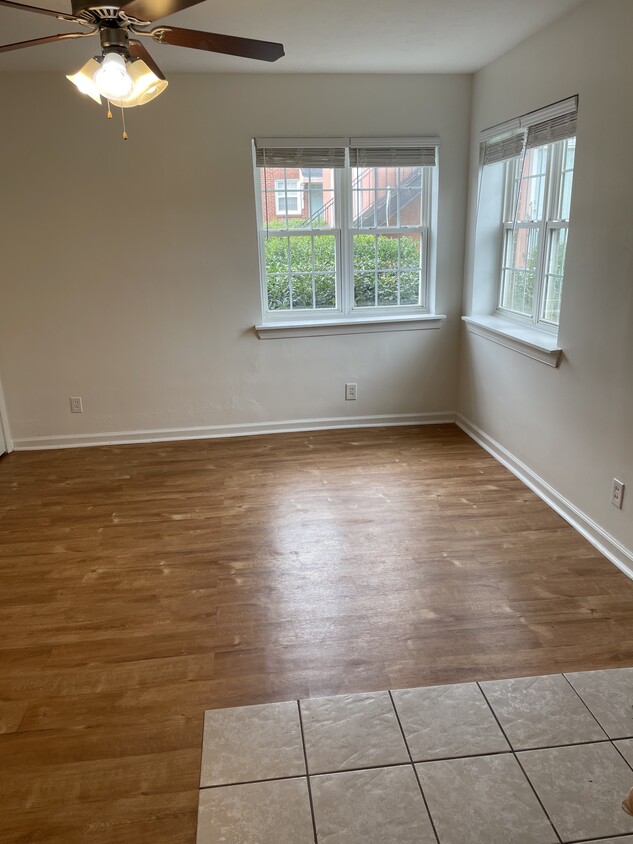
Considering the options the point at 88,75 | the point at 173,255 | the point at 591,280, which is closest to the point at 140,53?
the point at 88,75

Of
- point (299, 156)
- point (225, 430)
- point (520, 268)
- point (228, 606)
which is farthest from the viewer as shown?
point (225, 430)

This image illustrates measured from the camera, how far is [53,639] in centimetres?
239

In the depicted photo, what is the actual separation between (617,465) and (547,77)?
6.79ft

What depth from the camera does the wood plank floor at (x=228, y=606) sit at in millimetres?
1842

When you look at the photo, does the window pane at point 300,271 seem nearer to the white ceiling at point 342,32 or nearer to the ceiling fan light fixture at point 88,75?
the white ceiling at point 342,32

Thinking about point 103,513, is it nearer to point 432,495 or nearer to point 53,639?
point 53,639

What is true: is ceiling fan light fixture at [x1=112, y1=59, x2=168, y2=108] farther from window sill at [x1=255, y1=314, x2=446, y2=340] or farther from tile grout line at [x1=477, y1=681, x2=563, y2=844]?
window sill at [x1=255, y1=314, x2=446, y2=340]

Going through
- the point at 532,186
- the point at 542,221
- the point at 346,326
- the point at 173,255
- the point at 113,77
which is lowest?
the point at 346,326

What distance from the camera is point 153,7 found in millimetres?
1750

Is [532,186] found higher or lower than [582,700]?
higher

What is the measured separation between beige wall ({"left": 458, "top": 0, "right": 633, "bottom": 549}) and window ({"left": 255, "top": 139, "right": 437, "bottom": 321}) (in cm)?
90

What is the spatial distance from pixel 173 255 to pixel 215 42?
232 cm

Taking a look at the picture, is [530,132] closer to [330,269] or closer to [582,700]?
[330,269]

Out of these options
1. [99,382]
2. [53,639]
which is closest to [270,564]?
[53,639]
